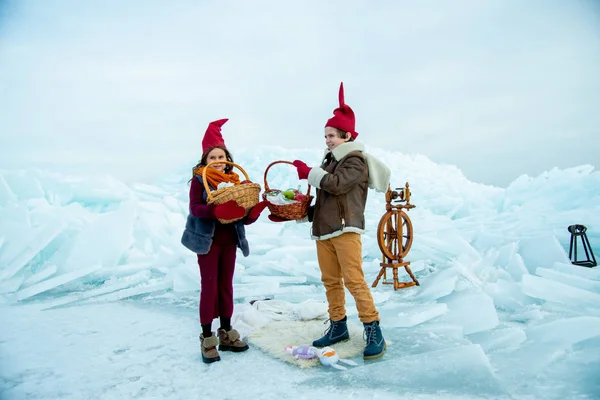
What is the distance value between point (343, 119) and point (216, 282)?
4.14 ft

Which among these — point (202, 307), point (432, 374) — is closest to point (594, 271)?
point (432, 374)

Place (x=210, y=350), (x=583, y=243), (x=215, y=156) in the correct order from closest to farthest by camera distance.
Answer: (x=210, y=350), (x=215, y=156), (x=583, y=243)

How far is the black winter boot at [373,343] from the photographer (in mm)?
2580

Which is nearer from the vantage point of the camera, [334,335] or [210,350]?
[210,350]

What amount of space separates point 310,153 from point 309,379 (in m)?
6.84

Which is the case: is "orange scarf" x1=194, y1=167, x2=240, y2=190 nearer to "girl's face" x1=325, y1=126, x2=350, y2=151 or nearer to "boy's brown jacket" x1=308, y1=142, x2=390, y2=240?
"boy's brown jacket" x1=308, y1=142, x2=390, y2=240

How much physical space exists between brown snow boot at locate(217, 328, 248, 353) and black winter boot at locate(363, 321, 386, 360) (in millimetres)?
772

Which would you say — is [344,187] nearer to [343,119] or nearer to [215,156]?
[343,119]

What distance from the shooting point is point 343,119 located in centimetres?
272

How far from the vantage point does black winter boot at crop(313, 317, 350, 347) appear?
2807 millimetres

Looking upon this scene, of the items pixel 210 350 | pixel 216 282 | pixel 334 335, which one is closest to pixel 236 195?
pixel 216 282

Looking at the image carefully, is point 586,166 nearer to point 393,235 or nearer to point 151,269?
point 393,235

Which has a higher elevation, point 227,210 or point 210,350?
point 227,210

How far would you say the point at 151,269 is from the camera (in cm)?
584
